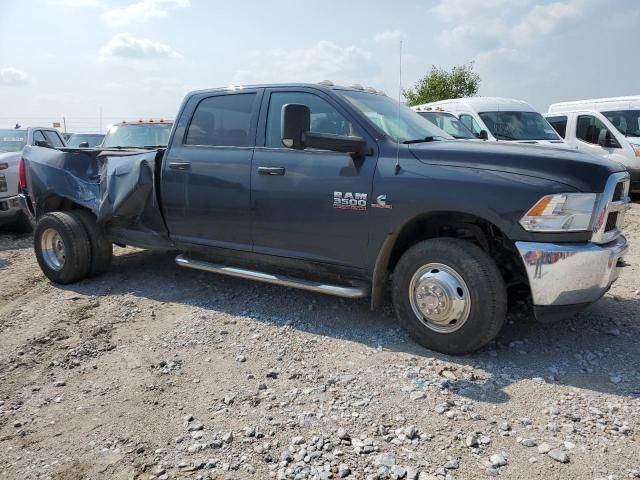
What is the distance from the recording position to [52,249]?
5.81m

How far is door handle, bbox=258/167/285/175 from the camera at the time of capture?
4.26m

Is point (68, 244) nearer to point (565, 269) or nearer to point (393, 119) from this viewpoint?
point (393, 119)

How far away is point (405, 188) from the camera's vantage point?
146 inches

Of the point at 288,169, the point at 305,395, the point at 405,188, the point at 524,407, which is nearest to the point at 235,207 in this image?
the point at 288,169

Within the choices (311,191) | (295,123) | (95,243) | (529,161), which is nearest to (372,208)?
(311,191)

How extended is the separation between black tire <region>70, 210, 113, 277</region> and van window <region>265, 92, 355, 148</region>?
2.35 metres

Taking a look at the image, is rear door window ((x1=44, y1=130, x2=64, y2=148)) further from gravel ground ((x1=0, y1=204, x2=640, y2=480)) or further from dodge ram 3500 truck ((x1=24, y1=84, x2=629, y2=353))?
gravel ground ((x1=0, y1=204, x2=640, y2=480))

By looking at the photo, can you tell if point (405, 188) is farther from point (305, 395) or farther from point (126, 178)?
point (126, 178)

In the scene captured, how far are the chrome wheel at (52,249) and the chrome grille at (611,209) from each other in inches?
197

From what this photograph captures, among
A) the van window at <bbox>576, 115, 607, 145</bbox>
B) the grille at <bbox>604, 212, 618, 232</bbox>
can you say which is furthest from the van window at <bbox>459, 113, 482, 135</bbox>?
the grille at <bbox>604, 212, 618, 232</bbox>

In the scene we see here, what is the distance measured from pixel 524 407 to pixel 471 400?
29 cm

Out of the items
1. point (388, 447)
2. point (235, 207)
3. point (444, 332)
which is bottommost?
point (388, 447)

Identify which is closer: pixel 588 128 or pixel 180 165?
pixel 180 165

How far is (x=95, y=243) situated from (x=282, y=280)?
246 centimetres
